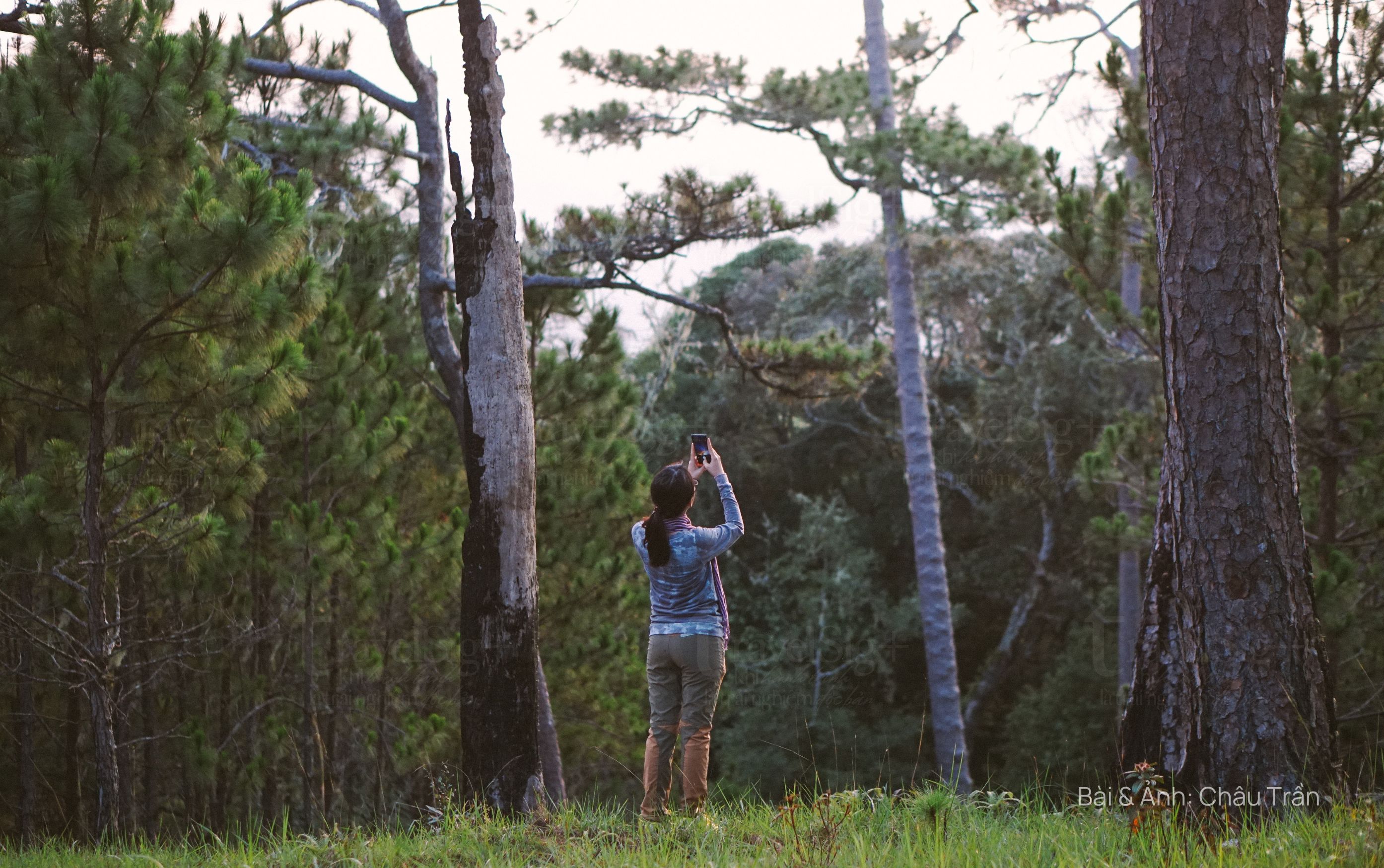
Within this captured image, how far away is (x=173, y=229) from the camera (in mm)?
5625

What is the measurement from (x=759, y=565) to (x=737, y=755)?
501 centimetres

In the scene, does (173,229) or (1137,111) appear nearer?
(173,229)

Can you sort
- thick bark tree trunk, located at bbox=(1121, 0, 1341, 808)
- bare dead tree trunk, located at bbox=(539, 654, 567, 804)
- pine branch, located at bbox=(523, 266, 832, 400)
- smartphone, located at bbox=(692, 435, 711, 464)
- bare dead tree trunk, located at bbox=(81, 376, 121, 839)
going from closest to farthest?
thick bark tree trunk, located at bbox=(1121, 0, 1341, 808) < smartphone, located at bbox=(692, 435, 711, 464) < bare dead tree trunk, located at bbox=(81, 376, 121, 839) < pine branch, located at bbox=(523, 266, 832, 400) < bare dead tree trunk, located at bbox=(539, 654, 567, 804)

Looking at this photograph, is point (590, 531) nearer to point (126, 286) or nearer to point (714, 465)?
point (126, 286)

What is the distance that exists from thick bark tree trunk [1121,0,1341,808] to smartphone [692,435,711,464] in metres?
1.82

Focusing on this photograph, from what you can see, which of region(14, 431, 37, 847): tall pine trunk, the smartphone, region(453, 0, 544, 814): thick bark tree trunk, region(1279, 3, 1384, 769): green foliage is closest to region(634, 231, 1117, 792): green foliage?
region(1279, 3, 1384, 769): green foliage

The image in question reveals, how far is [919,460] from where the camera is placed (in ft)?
44.7

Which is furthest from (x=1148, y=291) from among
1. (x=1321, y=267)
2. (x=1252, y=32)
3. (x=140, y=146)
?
(x=140, y=146)

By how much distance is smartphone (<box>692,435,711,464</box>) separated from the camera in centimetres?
477

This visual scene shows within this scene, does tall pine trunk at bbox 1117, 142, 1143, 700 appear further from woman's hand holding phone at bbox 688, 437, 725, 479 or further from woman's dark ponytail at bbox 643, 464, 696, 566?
woman's dark ponytail at bbox 643, 464, 696, 566

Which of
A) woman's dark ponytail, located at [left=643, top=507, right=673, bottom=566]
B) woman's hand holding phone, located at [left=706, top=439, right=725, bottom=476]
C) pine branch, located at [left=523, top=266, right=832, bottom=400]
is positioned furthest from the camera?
pine branch, located at [left=523, top=266, right=832, bottom=400]

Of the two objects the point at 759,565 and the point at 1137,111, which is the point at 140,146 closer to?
the point at 1137,111

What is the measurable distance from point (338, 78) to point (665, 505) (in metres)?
5.54

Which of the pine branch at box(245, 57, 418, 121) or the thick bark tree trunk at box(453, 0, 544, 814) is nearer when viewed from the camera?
the thick bark tree trunk at box(453, 0, 544, 814)
